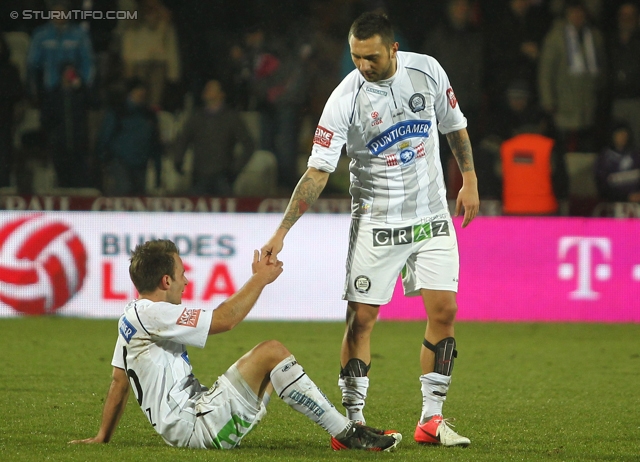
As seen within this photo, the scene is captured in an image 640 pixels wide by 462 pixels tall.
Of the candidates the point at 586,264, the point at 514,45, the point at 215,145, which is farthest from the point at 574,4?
the point at 215,145

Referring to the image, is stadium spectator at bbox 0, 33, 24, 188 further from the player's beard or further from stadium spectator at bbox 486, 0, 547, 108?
the player's beard

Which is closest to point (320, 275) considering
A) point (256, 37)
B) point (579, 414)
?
point (256, 37)

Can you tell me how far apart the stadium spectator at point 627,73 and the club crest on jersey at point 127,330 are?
343 inches

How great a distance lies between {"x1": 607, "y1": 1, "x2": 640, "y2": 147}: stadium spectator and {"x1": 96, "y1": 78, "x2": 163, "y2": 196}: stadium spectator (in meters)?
5.32

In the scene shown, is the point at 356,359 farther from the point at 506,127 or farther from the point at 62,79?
the point at 62,79

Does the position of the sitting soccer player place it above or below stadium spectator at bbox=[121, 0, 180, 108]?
below

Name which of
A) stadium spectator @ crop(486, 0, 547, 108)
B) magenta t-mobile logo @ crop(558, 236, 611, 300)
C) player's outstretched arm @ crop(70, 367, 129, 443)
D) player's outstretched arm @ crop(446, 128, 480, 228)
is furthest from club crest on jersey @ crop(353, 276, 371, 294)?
stadium spectator @ crop(486, 0, 547, 108)

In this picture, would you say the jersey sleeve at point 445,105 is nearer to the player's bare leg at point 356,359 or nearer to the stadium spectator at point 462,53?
the player's bare leg at point 356,359

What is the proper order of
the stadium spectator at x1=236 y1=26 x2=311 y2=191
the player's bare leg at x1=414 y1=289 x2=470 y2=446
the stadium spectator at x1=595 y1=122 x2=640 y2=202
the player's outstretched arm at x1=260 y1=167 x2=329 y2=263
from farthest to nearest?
the stadium spectator at x1=236 y1=26 x2=311 y2=191
the stadium spectator at x1=595 y1=122 x2=640 y2=202
the player's bare leg at x1=414 y1=289 x2=470 y2=446
the player's outstretched arm at x1=260 y1=167 x2=329 y2=263

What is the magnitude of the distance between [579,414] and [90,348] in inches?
159

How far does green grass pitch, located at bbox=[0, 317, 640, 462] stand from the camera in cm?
431

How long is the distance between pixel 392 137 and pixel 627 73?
7859mm

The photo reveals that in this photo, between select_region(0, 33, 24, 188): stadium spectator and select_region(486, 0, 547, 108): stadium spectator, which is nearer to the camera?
select_region(0, 33, 24, 188): stadium spectator

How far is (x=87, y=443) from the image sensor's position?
430 centimetres
